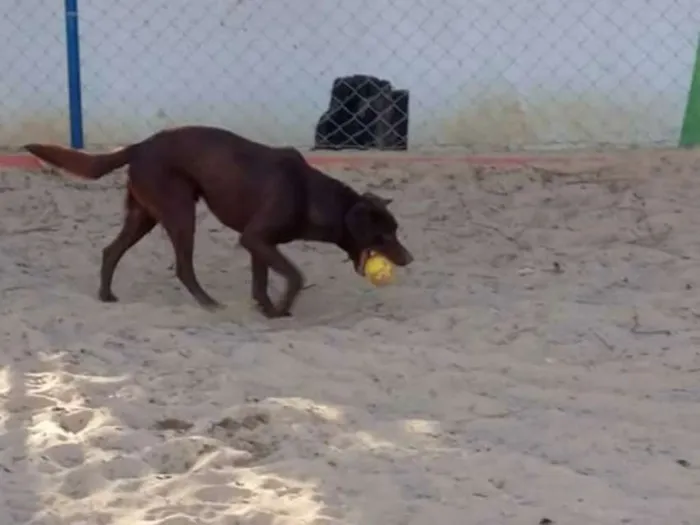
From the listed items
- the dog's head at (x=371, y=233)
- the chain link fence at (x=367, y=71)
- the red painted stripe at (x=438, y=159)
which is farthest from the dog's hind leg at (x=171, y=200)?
the chain link fence at (x=367, y=71)

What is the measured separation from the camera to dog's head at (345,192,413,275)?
493cm

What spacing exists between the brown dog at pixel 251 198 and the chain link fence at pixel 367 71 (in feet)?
6.82

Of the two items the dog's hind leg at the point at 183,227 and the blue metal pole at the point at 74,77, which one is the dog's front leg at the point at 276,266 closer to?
the dog's hind leg at the point at 183,227

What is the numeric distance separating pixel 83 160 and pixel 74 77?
174 centimetres

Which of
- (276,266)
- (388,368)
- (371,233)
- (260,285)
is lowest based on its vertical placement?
(388,368)

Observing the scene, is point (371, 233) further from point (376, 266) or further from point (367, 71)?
point (367, 71)

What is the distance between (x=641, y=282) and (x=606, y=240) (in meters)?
0.60

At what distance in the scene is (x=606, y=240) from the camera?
5859 mm

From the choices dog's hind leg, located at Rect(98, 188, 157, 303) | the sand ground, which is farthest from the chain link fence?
dog's hind leg, located at Rect(98, 188, 157, 303)

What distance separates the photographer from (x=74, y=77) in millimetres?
6707

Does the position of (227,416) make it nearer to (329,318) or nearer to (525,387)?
(525,387)

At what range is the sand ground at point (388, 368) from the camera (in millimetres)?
3160

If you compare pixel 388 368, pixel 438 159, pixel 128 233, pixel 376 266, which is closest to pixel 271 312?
pixel 376 266

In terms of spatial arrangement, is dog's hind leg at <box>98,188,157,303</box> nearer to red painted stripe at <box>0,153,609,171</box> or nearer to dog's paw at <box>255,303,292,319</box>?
dog's paw at <box>255,303,292,319</box>
